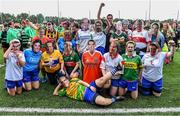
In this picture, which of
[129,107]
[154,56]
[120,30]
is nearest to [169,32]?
[120,30]

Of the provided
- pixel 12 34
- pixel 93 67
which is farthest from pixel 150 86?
pixel 12 34

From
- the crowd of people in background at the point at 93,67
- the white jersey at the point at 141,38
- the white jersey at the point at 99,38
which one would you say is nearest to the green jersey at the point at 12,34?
the crowd of people in background at the point at 93,67

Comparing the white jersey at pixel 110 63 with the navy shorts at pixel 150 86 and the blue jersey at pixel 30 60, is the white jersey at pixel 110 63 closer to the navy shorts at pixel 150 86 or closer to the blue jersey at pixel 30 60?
the navy shorts at pixel 150 86

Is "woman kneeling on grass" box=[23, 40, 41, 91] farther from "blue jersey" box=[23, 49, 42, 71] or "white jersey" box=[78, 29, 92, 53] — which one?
"white jersey" box=[78, 29, 92, 53]

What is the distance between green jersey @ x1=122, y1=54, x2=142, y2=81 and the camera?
744cm

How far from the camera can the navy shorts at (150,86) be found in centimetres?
775

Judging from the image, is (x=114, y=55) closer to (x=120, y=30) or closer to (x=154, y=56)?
(x=154, y=56)

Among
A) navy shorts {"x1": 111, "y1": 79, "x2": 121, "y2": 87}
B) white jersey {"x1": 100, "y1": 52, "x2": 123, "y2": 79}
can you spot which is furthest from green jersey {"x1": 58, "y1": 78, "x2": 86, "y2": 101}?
navy shorts {"x1": 111, "y1": 79, "x2": 121, "y2": 87}

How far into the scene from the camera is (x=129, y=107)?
22.6 ft

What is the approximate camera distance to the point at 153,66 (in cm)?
765

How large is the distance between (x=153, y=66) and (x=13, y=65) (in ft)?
11.4

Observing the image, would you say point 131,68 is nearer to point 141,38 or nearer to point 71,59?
point 71,59

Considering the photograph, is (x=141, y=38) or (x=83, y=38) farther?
(x=141, y=38)

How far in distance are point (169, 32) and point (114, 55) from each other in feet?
24.4
